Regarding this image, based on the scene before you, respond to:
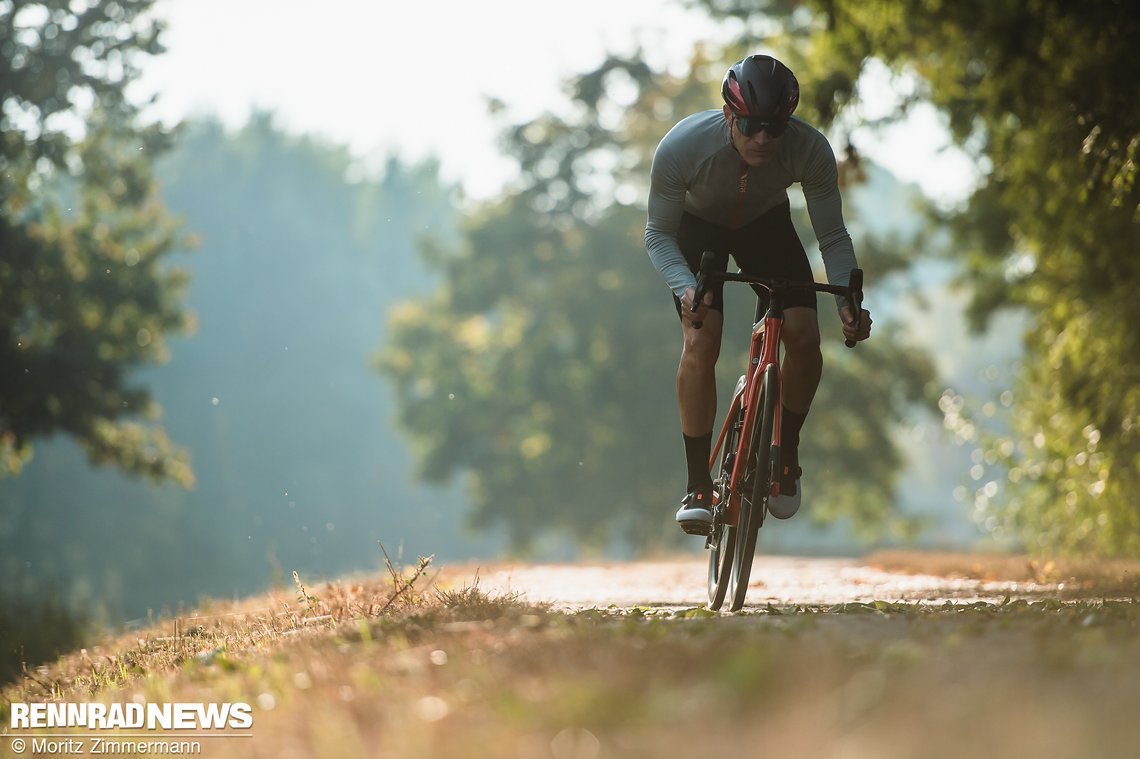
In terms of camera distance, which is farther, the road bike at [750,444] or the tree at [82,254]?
the tree at [82,254]

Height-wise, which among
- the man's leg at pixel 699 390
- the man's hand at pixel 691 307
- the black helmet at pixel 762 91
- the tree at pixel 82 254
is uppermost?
the tree at pixel 82 254

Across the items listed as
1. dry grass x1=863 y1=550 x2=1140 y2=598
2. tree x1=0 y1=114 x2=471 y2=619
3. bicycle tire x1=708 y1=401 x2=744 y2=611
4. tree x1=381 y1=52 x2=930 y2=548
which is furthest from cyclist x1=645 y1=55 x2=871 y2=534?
tree x1=0 y1=114 x2=471 y2=619

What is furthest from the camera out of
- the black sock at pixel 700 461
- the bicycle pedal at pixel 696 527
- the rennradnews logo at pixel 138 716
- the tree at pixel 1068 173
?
the tree at pixel 1068 173

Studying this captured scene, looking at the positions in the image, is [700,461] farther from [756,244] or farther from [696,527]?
[756,244]

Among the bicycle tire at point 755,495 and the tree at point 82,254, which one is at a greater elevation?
the tree at point 82,254

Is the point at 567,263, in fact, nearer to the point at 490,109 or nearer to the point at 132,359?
the point at 490,109

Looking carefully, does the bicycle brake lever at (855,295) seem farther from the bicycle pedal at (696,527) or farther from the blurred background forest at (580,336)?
the blurred background forest at (580,336)

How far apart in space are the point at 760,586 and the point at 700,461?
3.38 metres

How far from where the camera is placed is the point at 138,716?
4.69 m

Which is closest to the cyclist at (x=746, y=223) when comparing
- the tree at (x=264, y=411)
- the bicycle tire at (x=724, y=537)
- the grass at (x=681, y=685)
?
the bicycle tire at (x=724, y=537)

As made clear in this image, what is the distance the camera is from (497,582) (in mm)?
10492

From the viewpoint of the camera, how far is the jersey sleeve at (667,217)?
20.8 feet

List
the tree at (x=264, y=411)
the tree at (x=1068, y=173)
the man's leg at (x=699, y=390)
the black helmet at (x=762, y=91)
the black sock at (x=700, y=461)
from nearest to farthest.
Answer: the black helmet at (x=762, y=91) → the man's leg at (x=699, y=390) → the black sock at (x=700, y=461) → the tree at (x=1068, y=173) → the tree at (x=264, y=411)

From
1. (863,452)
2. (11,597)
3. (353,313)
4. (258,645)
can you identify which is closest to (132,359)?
(11,597)
